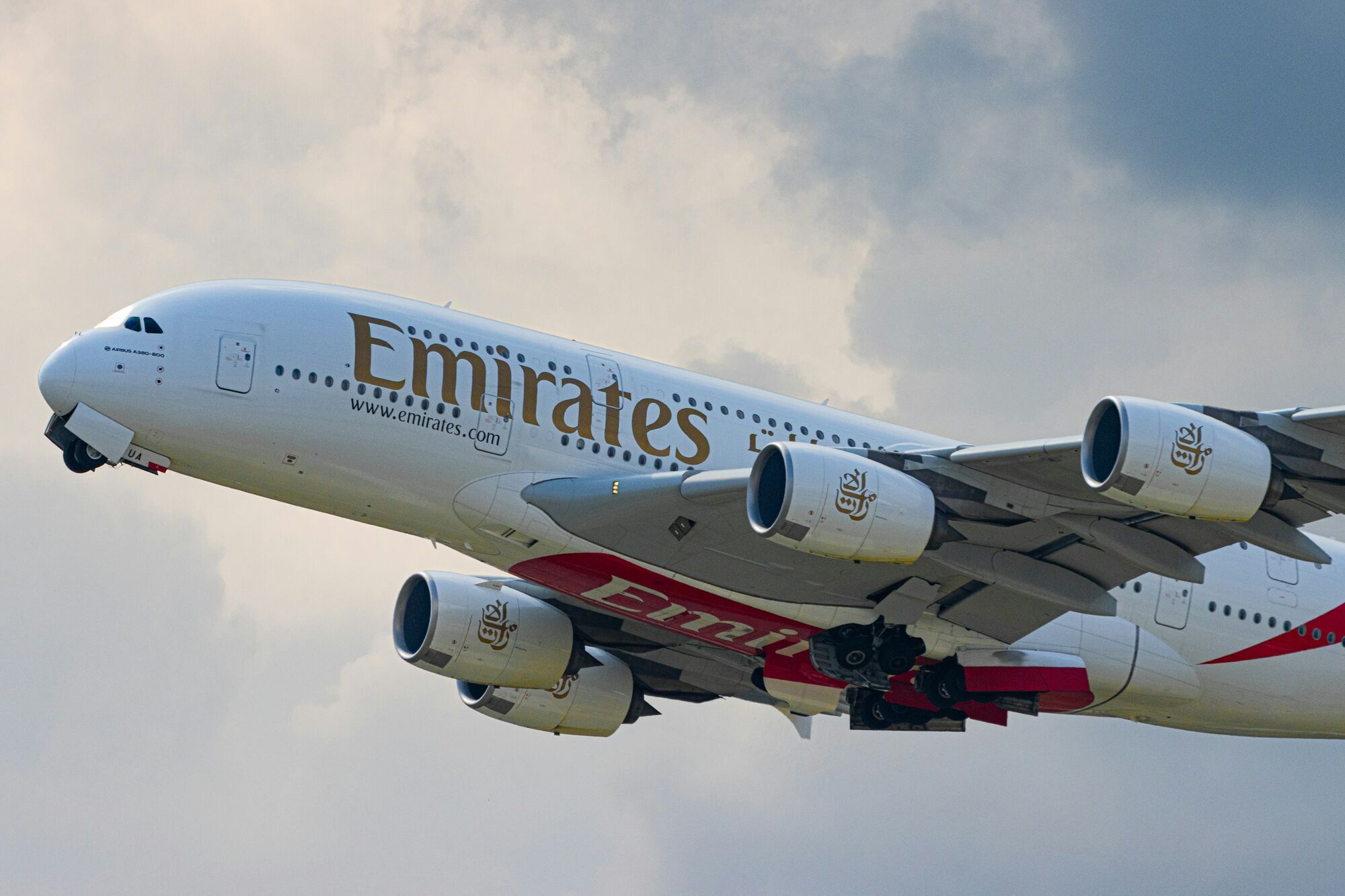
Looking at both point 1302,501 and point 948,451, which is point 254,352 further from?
point 1302,501

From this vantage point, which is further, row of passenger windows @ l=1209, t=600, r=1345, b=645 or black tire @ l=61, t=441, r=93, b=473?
row of passenger windows @ l=1209, t=600, r=1345, b=645

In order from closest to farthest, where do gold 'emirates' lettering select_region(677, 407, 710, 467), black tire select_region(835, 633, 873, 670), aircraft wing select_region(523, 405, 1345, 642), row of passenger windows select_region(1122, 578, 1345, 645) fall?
aircraft wing select_region(523, 405, 1345, 642) → gold 'emirates' lettering select_region(677, 407, 710, 467) → black tire select_region(835, 633, 873, 670) → row of passenger windows select_region(1122, 578, 1345, 645)

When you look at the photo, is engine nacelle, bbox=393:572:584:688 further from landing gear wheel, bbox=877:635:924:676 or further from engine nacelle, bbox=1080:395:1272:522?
engine nacelle, bbox=1080:395:1272:522

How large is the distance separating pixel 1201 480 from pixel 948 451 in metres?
3.92

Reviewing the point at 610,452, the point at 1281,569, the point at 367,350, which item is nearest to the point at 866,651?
the point at 610,452

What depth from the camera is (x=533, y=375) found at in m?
28.0

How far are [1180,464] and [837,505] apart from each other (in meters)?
4.78

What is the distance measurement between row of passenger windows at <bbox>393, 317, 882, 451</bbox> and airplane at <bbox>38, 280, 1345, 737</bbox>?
50mm

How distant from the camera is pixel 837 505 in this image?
25.1m

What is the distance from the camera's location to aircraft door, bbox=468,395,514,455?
27.5 metres

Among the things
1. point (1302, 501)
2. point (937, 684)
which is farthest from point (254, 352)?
point (1302, 501)

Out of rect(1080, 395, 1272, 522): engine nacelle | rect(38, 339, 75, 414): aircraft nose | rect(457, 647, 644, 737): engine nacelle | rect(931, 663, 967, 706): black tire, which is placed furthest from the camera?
rect(457, 647, 644, 737): engine nacelle

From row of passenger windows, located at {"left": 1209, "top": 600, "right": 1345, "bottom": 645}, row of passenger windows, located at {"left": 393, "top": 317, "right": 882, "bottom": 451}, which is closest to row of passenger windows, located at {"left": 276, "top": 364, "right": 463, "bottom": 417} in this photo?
row of passenger windows, located at {"left": 393, "top": 317, "right": 882, "bottom": 451}

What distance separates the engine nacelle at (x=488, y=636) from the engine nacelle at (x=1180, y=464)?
12994mm
